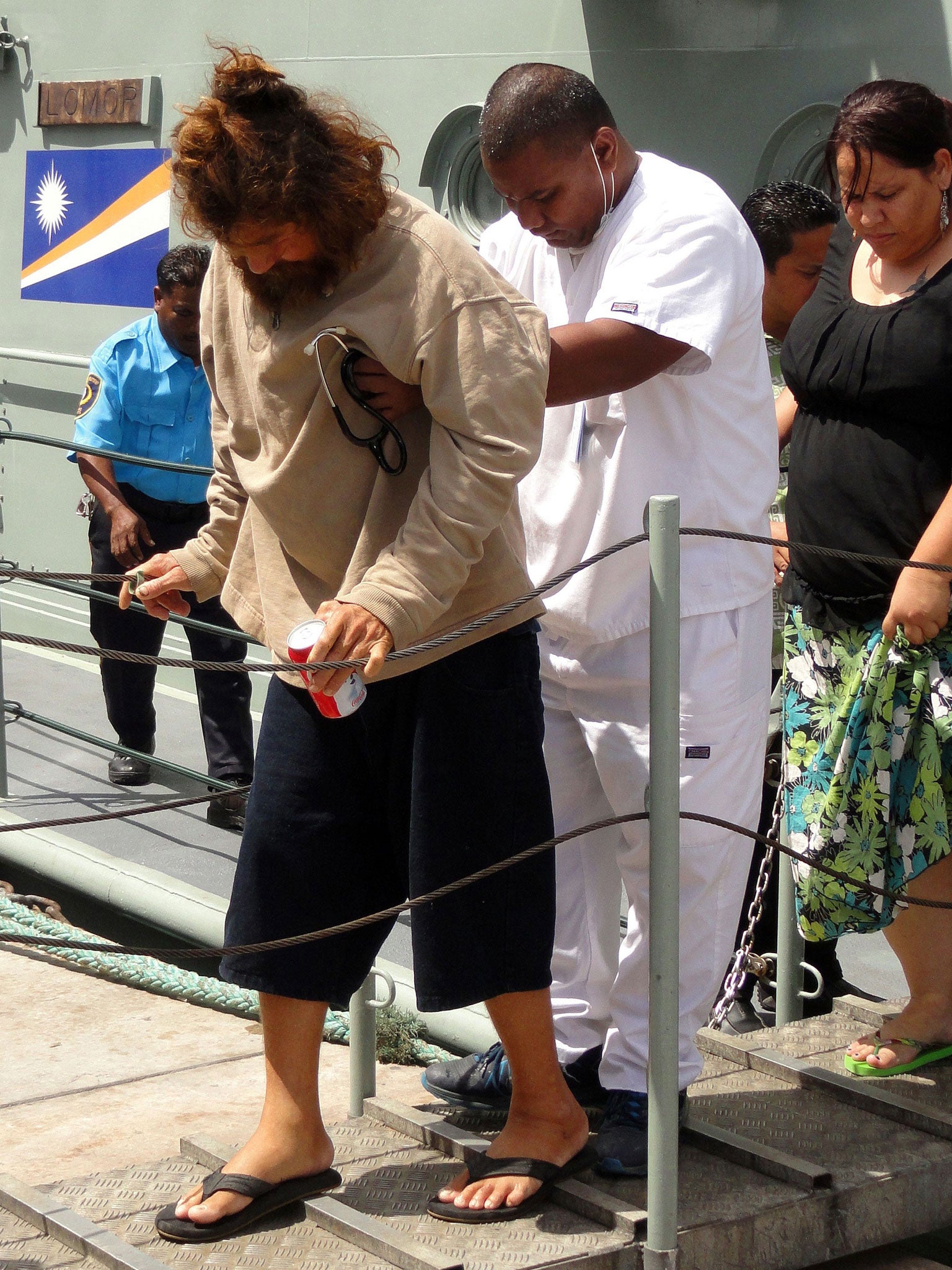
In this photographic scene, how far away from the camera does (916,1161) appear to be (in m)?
2.47

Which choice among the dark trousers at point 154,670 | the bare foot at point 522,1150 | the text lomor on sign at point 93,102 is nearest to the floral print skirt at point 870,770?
the bare foot at point 522,1150

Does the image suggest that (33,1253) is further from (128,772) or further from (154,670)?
(154,670)

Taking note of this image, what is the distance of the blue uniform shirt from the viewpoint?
5.41 meters

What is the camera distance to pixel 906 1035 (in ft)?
9.27

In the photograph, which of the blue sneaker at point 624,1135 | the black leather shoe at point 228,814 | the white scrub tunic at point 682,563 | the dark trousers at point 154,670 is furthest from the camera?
the dark trousers at point 154,670

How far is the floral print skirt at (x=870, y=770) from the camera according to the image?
8.59 feet

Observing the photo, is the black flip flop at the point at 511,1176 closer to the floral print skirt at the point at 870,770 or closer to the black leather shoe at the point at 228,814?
the floral print skirt at the point at 870,770

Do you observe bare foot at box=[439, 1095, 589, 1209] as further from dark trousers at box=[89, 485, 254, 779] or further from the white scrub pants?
dark trousers at box=[89, 485, 254, 779]

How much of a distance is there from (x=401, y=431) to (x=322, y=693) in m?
0.41

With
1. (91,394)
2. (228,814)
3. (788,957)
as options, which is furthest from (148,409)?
(788,957)

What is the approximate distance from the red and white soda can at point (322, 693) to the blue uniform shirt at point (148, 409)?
3.49m

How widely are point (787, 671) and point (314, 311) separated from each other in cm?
120

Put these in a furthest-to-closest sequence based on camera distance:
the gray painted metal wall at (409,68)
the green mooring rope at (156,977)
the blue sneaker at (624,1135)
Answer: the gray painted metal wall at (409,68) < the green mooring rope at (156,977) < the blue sneaker at (624,1135)

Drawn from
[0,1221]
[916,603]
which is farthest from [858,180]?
[0,1221]
